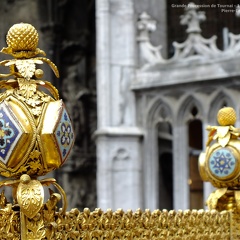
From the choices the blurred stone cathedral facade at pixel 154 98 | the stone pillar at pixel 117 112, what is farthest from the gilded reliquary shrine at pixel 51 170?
the stone pillar at pixel 117 112

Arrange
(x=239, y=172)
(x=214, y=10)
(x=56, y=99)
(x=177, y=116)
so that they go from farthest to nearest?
(x=214, y=10) → (x=177, y=116) → (x=239, y=172) → (x=56, y=99)

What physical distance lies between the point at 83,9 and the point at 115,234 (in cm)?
1436

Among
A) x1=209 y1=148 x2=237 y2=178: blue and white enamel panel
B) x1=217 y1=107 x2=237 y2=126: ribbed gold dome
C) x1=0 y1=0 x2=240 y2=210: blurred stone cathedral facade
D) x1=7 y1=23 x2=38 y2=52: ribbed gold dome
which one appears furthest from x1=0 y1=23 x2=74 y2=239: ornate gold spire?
x1=0 y1=0 x2=240 y2=210: blurred stone cathedral facade

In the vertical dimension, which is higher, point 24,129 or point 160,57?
point 160,57

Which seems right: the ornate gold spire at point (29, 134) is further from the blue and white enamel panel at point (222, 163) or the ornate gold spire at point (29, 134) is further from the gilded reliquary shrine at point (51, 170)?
the blue and white enamel panel at point (222, 163)

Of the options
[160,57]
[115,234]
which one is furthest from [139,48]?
[115,234]

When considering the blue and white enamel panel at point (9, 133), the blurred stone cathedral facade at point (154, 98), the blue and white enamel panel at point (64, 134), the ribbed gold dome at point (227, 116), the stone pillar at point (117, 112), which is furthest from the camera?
the stone pillar at point (117, 112)

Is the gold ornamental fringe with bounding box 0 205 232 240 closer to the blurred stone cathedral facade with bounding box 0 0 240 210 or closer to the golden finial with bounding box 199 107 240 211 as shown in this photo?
the golden finial with bounding box 199 107 240 211

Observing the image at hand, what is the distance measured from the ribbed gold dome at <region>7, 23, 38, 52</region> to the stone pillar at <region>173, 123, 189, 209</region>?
11.0 metres

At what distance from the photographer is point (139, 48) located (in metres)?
15.5

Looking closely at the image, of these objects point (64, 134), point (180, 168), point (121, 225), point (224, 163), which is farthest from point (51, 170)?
point (180, 168)

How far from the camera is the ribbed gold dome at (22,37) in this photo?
13.0ft

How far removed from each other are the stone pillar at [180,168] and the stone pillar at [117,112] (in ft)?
1.99

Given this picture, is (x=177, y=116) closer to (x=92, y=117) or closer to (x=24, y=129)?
(x=92, y=117)
